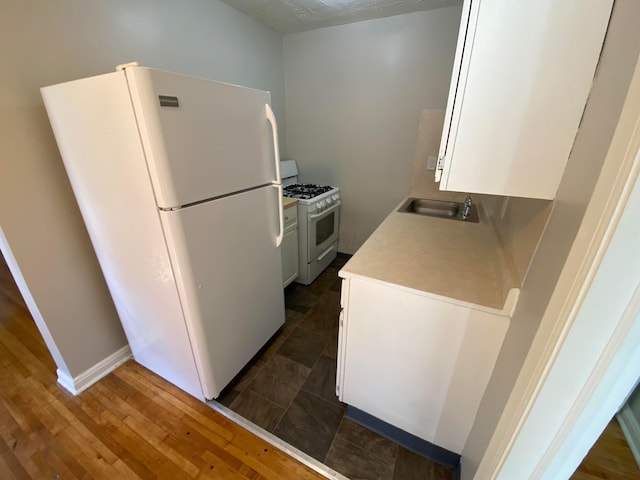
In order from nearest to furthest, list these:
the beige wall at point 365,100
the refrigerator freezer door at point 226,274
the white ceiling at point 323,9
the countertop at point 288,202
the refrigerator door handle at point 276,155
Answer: the refrigerator freezer door at point 226,274 < the refrigerator door handle at point 276,155 < the white ceiling at point 323,9 < the countertop at point 288,202 < the beige wall at point 365,100

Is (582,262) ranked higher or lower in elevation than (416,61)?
lower

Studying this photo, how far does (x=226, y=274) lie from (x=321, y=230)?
4.95ft

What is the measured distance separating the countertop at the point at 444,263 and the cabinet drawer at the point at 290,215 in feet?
3.04

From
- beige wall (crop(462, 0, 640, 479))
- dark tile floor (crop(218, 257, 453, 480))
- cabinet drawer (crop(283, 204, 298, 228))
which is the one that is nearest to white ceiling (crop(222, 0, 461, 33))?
cabinet drawer (crop(283, 204, 298, 228))

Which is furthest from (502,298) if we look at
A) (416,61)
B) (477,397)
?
(416,61)

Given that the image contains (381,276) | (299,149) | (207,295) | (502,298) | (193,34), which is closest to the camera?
(502,298)

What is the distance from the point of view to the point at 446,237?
1561mm

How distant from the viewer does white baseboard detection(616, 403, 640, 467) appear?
126 centimetres

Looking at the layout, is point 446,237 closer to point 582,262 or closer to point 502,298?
point 502,298

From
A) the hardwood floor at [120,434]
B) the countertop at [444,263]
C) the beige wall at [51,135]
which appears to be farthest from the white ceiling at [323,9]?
the hardwood floor at [120,434]

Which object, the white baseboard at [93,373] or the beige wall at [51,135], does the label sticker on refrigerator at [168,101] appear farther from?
the white baseboard at [93,373]

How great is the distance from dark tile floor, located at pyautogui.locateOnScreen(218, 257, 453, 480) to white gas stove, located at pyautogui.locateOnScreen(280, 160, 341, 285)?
64 centimetres

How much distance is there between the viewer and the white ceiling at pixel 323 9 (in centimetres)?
214

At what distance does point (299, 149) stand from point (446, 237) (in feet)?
7.46
